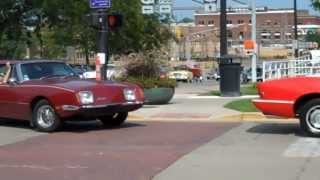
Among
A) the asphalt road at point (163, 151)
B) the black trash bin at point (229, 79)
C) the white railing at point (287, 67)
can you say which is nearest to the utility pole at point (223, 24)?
the black trash bin at point (229, 79)

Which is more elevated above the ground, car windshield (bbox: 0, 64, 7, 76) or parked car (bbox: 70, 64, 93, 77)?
car windshield (bbox: 0, 64, 7, 76)

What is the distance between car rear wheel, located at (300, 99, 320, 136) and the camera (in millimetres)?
12953

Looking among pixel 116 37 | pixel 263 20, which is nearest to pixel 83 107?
pixel 116 37

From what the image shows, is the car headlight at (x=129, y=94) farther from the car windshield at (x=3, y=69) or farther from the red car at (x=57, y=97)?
the car windshield at (x=3, y=69)

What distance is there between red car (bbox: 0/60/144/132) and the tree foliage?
15324 mm

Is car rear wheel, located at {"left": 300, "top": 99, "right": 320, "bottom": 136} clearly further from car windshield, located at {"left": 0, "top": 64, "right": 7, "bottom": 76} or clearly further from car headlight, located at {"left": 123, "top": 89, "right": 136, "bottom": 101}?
car windshield, located at {"left": 0, "top": 64, "right": 7, "bottom": 76}

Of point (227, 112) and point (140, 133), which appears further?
point (227, 112)

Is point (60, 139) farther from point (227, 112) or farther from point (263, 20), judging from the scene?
point (263, 20)

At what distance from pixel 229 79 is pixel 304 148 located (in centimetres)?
1248

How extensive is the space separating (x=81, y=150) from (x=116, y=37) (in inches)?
1620

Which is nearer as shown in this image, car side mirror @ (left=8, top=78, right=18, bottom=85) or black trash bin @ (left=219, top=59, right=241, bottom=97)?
car side mirror @ (left=8, top=78, right=18, bottom=85)

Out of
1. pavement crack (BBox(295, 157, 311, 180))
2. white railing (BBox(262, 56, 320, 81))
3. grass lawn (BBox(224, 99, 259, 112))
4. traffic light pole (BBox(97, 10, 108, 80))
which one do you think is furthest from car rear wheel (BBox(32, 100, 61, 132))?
white railing (BBox(262, 56, 320, 81))

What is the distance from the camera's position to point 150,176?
9.28 meters

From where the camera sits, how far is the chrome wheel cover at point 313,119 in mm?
12965
